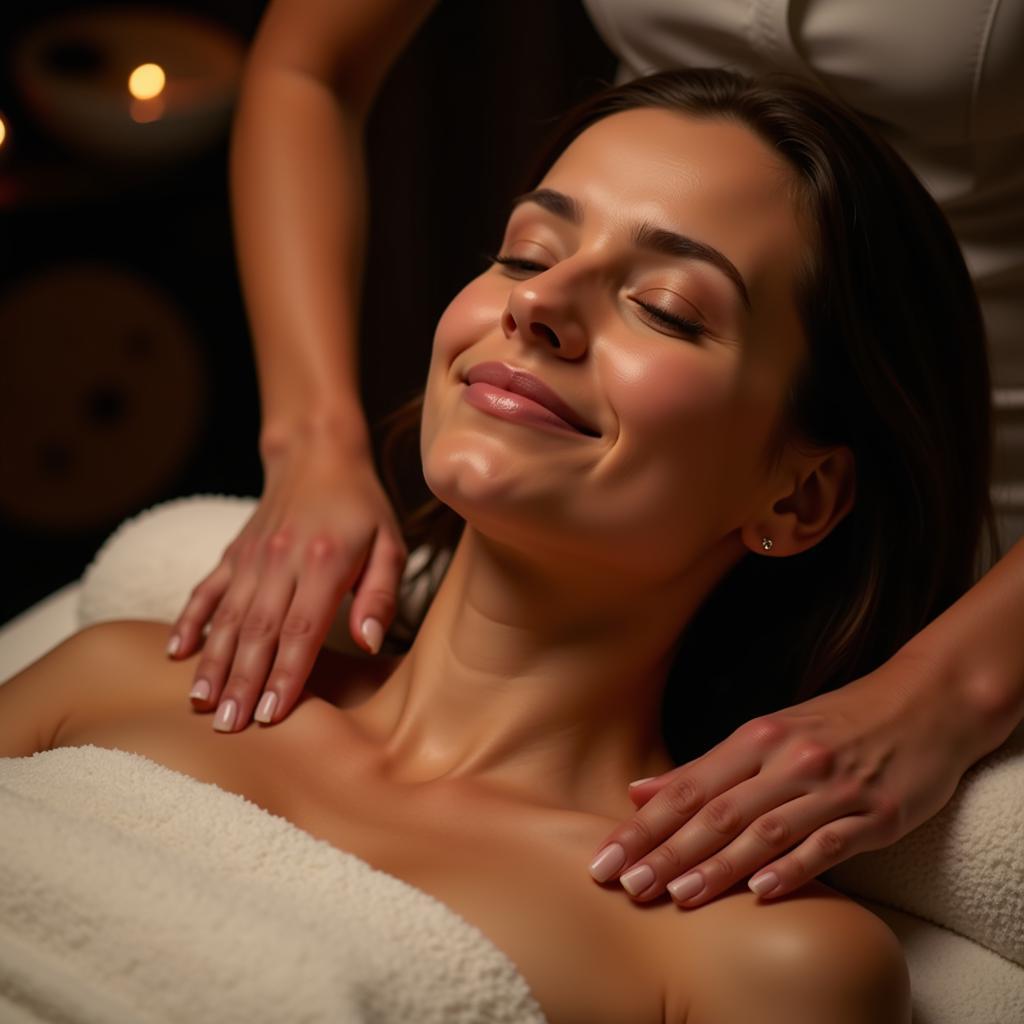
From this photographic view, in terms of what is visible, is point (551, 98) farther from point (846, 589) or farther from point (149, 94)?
point (846, 589)

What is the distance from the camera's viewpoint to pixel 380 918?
986mm

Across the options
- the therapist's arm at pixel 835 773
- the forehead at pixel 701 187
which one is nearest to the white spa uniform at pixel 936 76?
the forehead at pixel 701 187

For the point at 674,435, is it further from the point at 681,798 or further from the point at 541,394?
the point at 681,798

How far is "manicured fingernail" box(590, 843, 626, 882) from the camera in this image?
109 cm

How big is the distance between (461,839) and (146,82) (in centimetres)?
187

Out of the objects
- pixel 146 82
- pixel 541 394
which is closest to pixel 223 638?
pixel 541 394

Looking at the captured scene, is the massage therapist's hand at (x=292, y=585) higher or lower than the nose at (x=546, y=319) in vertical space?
lower

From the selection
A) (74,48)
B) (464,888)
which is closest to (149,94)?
(74,48)

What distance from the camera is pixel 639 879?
1071 millimetres

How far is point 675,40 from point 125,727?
0.90m

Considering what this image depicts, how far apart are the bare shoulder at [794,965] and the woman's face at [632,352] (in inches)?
11.5

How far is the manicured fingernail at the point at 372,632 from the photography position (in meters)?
1.32

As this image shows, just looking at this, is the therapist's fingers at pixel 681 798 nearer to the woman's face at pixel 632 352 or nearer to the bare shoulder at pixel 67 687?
the woman's face at pixel 632 352

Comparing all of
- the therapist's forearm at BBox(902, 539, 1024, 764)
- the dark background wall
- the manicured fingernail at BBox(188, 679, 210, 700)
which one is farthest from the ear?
the dark background wall
